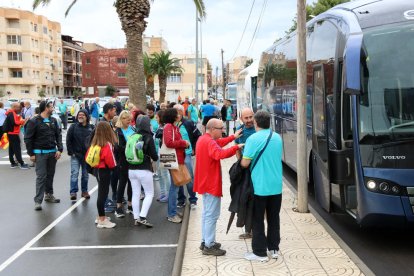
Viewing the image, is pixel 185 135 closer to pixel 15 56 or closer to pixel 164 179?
pixel 164 179

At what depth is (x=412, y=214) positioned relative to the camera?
6004mm

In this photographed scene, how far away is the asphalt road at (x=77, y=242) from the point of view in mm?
5941

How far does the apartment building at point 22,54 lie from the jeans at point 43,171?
7367 cm

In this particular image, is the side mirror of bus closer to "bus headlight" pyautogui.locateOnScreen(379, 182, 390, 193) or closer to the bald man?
"bus headlight" pyautogui.locateOnScreen(379, 182, 390, 193)

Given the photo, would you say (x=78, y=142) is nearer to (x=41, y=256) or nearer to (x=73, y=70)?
(x=41, y=256)

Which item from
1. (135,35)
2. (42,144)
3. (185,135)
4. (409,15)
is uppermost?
(135,35)

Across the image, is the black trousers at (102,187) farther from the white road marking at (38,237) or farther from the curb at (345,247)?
the curb at (345,247)

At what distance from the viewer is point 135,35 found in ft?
54.2

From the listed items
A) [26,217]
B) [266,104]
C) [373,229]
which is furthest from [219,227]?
[266,104]

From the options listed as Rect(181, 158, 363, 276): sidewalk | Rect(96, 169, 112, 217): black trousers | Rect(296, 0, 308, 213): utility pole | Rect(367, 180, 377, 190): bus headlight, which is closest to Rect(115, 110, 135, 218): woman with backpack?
Rect(96, 169, 112, 217): black trousers

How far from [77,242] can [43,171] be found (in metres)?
2.67

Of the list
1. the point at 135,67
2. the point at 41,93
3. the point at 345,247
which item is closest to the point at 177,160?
the point at 345,247

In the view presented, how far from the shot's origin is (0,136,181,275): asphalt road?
5.94 metres

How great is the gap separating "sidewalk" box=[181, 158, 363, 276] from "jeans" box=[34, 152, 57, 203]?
122 inches
